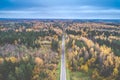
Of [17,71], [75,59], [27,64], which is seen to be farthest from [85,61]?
[17,71]

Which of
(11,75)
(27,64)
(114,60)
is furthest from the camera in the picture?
(114,60)

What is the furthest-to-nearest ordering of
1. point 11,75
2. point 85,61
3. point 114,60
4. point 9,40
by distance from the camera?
point 9,40 < point 85,61 < point 114,60 < point 11,75

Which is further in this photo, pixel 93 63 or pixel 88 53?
pixel 88 53

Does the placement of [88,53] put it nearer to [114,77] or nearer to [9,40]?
[114,77]

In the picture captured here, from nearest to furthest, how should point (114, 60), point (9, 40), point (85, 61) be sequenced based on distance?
point (114, 60), point (85, 61), point (9, 40)

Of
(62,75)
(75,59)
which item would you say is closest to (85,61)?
(75,59)

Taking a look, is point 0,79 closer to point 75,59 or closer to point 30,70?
point 30,70

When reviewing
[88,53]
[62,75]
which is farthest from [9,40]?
[62,75]

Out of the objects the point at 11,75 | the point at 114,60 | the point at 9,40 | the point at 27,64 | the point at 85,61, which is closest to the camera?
the point at 11,75

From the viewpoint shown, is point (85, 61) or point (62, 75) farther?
point (85, 61)
